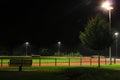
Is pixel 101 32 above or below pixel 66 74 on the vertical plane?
above

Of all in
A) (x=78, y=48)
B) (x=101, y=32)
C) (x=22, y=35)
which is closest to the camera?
(x=101, y=32)

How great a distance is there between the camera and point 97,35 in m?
32.3

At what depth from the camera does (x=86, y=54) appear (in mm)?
81875

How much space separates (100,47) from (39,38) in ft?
251

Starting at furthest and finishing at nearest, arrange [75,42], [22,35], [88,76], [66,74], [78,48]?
Answer: [22,35] < [75,42] < [78,48] < [66,74] < [88,76]

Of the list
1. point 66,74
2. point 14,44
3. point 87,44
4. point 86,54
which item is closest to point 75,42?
point 86,54

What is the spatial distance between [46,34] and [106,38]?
75.1 metres

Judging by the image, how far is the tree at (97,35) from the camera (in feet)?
106

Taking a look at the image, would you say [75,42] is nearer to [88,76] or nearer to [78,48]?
[78,48]

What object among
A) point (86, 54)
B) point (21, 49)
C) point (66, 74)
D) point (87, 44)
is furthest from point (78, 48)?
point (66, 74)

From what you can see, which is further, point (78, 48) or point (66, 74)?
point (78, 48)

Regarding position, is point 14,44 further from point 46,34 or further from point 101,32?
point 101,32

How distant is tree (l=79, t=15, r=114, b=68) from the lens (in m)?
32.3

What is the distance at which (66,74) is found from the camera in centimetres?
1977
